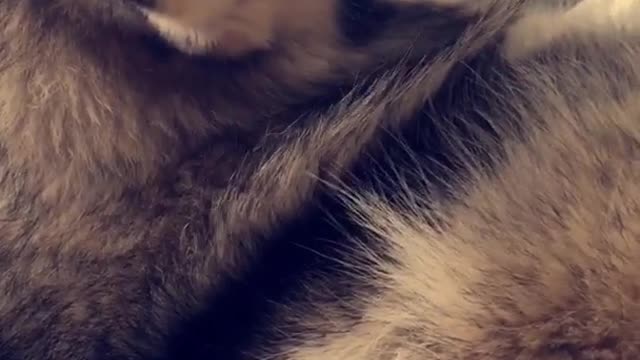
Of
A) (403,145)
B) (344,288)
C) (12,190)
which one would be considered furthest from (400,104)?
(12,190)

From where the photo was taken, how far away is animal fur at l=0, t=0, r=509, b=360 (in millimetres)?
876

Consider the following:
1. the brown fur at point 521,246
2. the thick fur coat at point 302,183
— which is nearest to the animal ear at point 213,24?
the thick fur coat at point 302,183

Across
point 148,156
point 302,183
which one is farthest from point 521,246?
point 148,156

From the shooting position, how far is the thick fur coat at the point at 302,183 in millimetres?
828

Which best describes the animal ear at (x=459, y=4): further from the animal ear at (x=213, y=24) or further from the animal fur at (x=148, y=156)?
the animal ear at (x=213, y=24)

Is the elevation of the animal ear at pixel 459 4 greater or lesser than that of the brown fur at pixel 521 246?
greater

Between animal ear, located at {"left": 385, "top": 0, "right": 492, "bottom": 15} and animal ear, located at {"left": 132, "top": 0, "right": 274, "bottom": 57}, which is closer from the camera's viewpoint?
animal ear, located at {"left": 132, "top": 0, "right": 274, "bottom": 57}

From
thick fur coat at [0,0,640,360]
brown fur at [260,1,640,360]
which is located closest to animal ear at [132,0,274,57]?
thick fur coat at [0,0,640,360]

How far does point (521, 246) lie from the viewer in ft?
2.70

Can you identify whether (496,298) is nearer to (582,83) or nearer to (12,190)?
(582,83)

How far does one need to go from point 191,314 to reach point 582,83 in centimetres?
31

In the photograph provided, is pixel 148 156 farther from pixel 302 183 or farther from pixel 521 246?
pixel 521 246

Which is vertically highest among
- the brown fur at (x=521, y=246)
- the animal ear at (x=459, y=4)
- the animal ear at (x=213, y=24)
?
the animal ear at (x=459, y=4)

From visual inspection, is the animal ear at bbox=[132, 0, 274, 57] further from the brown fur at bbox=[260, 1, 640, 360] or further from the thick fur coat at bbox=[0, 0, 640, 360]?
the brown fur at bbox=[260, 1, 640, 360]
